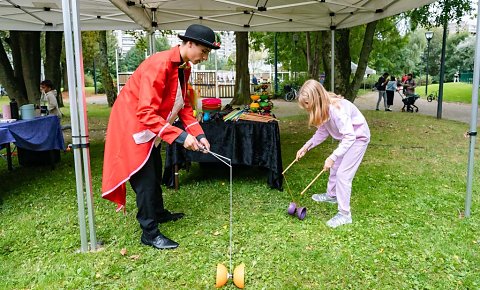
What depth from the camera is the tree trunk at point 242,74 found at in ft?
47.8

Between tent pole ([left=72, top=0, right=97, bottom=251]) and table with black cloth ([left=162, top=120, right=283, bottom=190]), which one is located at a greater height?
tent pole ([left=72, top=0, right=97, bottom=251])

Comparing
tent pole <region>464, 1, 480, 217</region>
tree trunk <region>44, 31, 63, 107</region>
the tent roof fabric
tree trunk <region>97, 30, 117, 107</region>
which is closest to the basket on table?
the tent roof fabric

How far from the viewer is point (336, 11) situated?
6.43 m

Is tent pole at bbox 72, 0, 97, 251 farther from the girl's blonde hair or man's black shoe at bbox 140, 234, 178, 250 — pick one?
the girl's blonde hair

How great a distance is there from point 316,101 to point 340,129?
1.07 ft

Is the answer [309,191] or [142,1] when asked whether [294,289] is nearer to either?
[309,191]

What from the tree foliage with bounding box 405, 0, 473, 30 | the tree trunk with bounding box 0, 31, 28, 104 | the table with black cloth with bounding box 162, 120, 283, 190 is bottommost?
the table with black cloth with bounding box 162, 120, 283, 190

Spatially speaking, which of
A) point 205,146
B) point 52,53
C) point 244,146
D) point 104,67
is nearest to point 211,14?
point 244,146

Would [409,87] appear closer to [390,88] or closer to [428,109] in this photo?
[390,88]

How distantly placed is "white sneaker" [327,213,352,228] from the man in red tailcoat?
145 cm

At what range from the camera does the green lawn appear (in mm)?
2791

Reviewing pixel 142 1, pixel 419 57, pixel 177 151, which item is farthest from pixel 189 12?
pixel 419 57

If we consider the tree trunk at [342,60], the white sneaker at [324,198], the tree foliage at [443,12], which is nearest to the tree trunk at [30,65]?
the tree trunk at [342,60]

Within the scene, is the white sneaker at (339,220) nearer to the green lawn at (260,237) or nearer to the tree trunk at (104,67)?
the green lawn at (260,237)
